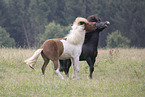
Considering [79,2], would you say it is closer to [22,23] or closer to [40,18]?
[40,18]

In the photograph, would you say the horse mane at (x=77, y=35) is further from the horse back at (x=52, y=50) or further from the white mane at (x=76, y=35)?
the horse back at (x=52, y=50)

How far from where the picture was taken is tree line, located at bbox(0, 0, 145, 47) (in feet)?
141

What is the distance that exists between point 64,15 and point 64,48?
42.6m

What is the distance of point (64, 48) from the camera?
24.0 ft

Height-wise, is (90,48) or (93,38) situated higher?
(93,38)

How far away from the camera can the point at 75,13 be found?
161 feet

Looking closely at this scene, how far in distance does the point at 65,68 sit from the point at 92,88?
2.11 metres

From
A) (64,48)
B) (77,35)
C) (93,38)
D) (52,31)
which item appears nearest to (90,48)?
(93,38)

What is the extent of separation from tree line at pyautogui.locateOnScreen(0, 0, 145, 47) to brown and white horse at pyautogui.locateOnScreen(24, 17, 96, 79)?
33928 mm

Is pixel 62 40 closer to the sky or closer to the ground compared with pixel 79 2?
closer to the sky

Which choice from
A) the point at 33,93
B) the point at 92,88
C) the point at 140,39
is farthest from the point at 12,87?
the point at 140,39

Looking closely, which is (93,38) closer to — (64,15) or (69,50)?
(69,50)

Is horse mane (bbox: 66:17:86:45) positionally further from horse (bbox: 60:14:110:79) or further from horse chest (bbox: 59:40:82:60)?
horse (bbox: 60:14:110:79)

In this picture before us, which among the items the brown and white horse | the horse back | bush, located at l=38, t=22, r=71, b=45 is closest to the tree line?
bush, located at l=38, t=22, r=71, b=45
